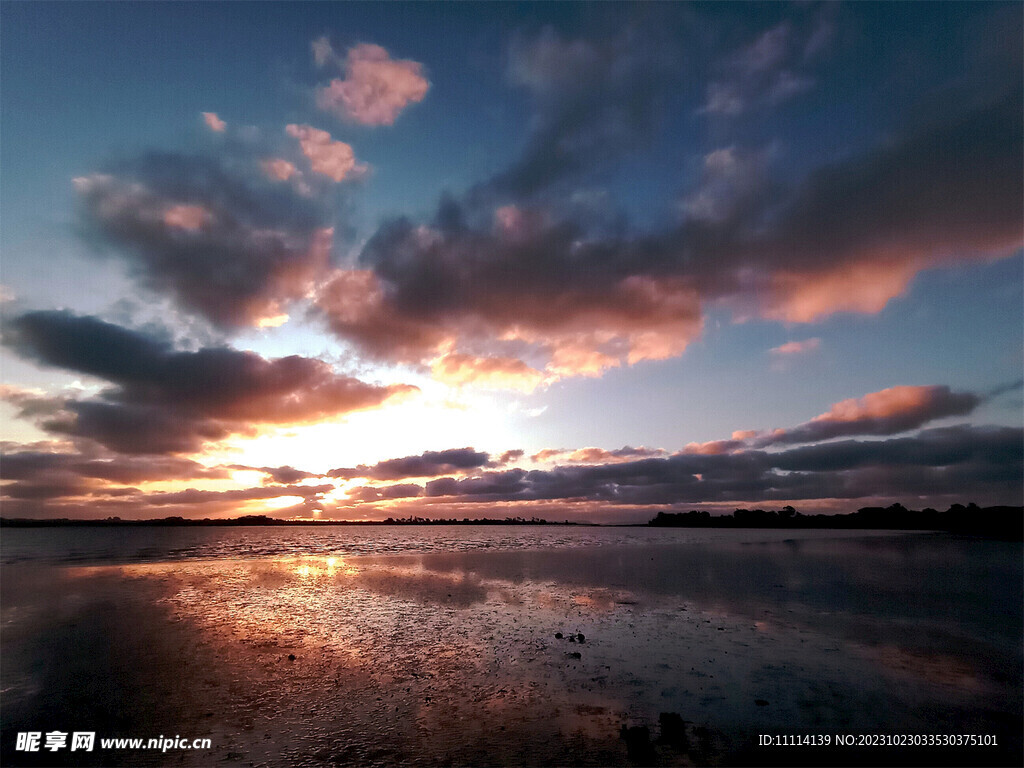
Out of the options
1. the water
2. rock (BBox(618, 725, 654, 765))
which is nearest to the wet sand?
rock (BBox(618, 725, 654, 765))

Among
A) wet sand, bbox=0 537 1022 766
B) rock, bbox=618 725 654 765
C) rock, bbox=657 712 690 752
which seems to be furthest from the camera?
wet sand, bbox=0 537 1022 766

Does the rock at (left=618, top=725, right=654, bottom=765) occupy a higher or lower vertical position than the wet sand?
higher

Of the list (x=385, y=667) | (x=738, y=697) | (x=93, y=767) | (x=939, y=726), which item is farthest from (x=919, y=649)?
(x=93, y=767)

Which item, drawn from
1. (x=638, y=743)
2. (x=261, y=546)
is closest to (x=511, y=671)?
(x=638, y=743)

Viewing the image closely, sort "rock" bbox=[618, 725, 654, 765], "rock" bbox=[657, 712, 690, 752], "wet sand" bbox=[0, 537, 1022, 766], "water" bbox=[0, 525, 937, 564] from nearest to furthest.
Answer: "rock" bbox=[618, 725, 654, 765] → "rock" bbox=[657, 712, 690, 752] → "wet sand" bbox=[0, 537, 1022, 766] → "water" bbox=[0, 525, 937, 564]

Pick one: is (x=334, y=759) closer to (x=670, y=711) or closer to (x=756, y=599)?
(x=670, y=711)

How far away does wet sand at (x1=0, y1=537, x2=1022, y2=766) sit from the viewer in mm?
12750

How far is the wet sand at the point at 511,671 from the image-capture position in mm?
12750

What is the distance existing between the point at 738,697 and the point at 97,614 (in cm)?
3560

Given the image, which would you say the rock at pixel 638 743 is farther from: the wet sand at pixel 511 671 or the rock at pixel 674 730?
the rock at pixel 674 730

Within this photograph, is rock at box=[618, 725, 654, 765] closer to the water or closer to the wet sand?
the wet sand

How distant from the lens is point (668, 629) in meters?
24.5

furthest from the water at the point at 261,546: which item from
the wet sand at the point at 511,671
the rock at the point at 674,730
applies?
the rock at the point at 674,730

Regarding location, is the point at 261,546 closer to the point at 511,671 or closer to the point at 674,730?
the point at 511,671
